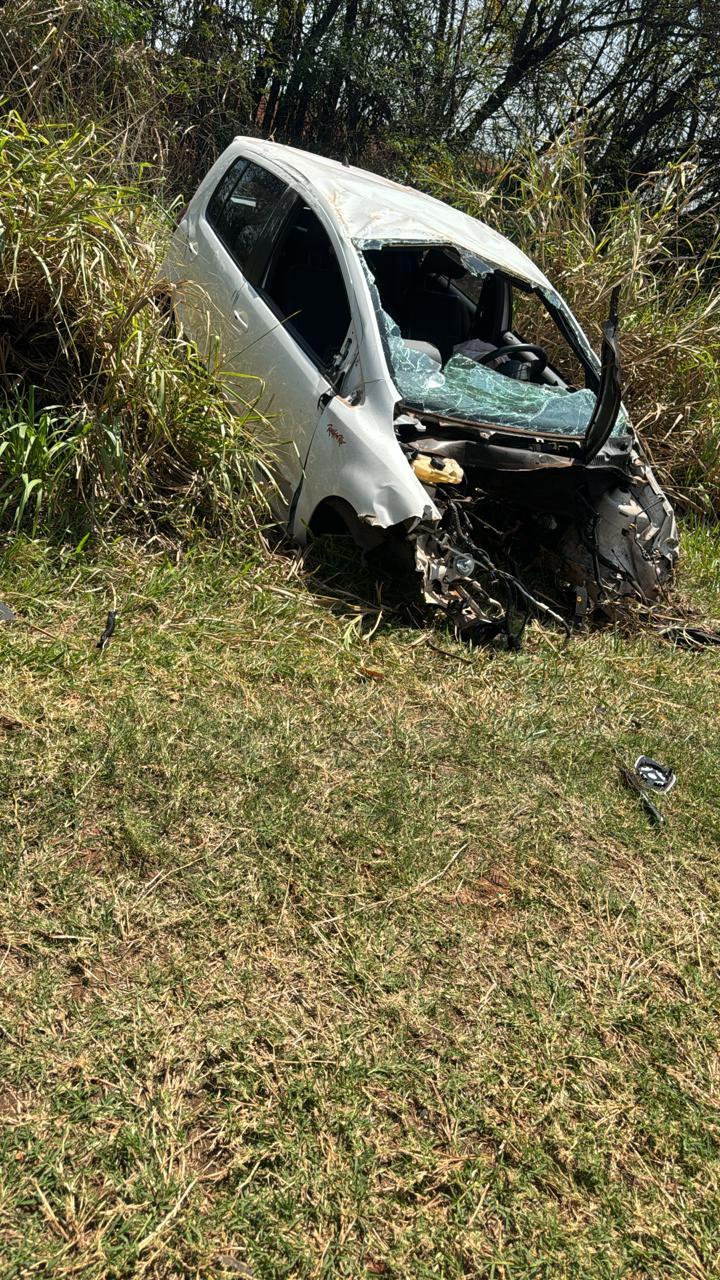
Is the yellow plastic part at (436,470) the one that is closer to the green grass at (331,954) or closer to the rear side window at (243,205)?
the green grass at (331,954)

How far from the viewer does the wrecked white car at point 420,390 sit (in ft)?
15.0

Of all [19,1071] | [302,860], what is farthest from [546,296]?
[19,1071]

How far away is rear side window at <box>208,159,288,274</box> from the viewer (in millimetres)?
5535

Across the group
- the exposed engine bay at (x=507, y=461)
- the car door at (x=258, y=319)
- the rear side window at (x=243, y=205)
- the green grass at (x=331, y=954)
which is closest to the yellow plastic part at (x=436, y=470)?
the exposed engine bay at (x=507, y=461)

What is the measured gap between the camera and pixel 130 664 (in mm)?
3930

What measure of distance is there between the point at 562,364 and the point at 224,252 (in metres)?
2.47

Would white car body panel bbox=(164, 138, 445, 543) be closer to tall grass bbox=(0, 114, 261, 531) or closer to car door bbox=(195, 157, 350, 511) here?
car door bbox=(195, 157, 350, 511)

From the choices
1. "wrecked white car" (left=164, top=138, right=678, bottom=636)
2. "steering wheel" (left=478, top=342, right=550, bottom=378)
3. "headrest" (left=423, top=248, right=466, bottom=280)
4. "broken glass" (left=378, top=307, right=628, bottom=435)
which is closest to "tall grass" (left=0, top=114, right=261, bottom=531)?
"wrecked white car" (left=164, top=138, right=678, bottom=636)

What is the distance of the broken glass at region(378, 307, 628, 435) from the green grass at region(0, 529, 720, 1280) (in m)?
1.14

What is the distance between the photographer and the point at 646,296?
7352 mm

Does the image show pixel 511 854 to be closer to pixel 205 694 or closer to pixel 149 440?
pixel 205 694

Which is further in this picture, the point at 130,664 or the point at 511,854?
the point at 130,664

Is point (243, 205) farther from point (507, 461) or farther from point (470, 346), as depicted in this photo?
point (507, 461)

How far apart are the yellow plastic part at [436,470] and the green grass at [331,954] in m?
0.72
